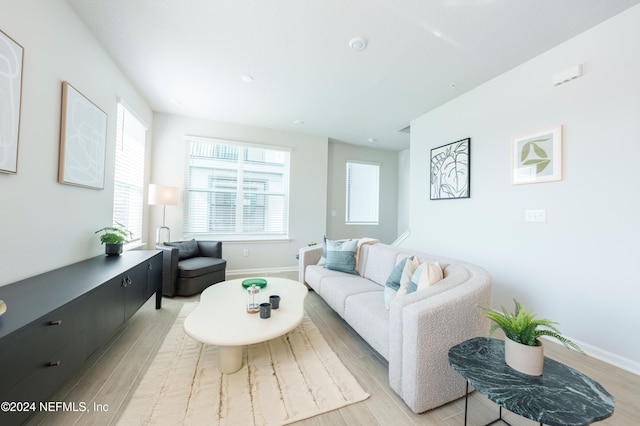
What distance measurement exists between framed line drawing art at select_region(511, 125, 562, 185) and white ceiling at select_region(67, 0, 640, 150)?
2.60 ft

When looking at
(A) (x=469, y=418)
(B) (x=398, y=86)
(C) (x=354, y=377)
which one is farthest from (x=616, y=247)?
(B) (x=398, y=86)

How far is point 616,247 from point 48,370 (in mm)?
3671

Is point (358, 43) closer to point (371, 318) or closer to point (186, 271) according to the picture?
point (371, 318)

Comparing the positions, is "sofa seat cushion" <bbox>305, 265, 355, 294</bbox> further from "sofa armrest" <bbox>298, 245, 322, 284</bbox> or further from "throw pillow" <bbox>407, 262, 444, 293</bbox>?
"throw pillow" <bbox>407, 262, 444, 293</bbox>

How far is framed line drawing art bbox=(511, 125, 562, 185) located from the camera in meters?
2.12

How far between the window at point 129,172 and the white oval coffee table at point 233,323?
177 cm

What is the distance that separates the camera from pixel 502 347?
3.88 feet

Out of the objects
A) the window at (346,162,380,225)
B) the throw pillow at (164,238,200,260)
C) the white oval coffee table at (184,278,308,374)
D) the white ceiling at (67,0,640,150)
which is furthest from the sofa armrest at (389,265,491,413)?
the window at (346,162,380,225)

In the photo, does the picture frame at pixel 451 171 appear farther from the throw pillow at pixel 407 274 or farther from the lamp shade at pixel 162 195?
the lamp shade at pixel 162 195

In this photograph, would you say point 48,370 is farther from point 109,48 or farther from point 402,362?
point 109,48

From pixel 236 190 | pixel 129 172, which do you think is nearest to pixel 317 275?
pixel 236 190

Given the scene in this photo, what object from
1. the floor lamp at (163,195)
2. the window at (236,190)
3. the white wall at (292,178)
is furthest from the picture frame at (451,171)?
the floor lamp at (163,195)

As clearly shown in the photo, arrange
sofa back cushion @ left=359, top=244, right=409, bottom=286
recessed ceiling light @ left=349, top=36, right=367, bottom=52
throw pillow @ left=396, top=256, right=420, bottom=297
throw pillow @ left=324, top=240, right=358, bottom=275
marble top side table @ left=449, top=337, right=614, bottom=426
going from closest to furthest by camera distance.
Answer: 1. marble top side table @ left=449, top=337, right=614, bottom=426
2. throw pillow @ left=396, top=256, right=420, bottom=297
3. recessed ceiling light @ left=349, top=36, right=367, bottom=52
4. sofa back cushion @ left=359, top=244, right=409, bottom=286
5. throw pillow @ left=324, top=240, right=358, bottom=275

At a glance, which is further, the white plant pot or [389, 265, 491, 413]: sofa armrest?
[389, 265, 491, 413]: sofa armrest
